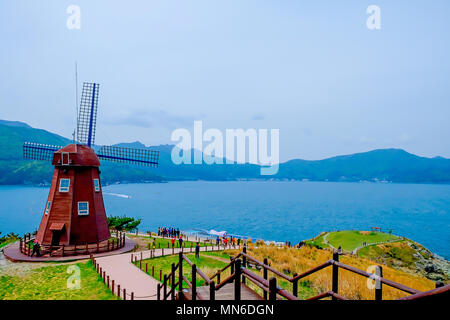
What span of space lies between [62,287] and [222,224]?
73.4 meters

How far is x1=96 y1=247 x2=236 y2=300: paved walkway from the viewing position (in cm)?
1406

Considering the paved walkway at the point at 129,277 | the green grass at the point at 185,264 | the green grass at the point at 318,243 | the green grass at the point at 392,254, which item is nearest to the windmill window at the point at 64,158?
the paved walkway at the point at 129,277

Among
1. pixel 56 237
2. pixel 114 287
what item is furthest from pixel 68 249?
pixel 114 287

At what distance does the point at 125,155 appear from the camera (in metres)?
31.6

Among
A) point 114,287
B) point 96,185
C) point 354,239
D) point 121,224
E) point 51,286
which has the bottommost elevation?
point 354,239

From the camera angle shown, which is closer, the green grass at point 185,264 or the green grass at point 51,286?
the green grass at point 51,286

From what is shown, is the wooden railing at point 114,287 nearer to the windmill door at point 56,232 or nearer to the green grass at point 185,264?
the green grass at point 185,264

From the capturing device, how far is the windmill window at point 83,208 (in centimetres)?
2445

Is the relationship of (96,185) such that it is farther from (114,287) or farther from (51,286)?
(114,287)

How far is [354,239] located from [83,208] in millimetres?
36330

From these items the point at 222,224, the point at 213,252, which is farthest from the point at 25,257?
the point at 222,224

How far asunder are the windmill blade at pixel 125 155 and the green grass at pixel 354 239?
2773 centimetres
